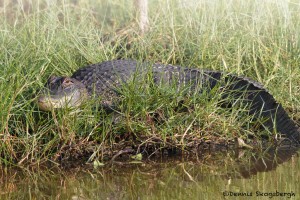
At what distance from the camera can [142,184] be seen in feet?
17.3

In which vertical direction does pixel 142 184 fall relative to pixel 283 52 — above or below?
below

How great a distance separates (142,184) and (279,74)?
2.55 m

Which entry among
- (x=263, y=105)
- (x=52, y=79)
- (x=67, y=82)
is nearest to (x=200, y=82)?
(x=263, y=105)

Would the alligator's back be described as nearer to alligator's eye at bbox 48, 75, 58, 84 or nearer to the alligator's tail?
the alligator's tail

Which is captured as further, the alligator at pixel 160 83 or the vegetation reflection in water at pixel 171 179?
the alligator at pixel 160 83

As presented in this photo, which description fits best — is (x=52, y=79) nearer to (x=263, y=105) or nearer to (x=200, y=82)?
(x=200, y=82)

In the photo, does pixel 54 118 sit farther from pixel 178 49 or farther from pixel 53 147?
pixel 178 49

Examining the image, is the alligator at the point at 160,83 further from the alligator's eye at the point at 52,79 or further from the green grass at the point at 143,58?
the green grass at the point at 143,58

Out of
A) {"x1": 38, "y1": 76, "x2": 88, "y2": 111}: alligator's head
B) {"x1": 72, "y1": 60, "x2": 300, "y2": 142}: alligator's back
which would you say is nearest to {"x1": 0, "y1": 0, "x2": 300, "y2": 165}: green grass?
{"x1": 38, "y1": 76, "x2": 88, "y2": 111}: alligator's head

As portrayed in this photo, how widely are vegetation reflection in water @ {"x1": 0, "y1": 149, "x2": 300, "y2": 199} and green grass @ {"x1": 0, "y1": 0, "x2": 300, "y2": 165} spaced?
225mm

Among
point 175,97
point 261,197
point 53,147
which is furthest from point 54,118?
point 261,197

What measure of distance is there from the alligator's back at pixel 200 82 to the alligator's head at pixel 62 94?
154 millimetres

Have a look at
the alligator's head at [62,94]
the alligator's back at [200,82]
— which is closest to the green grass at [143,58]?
the alligator's head at [62,94]

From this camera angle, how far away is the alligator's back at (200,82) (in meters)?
6.36
